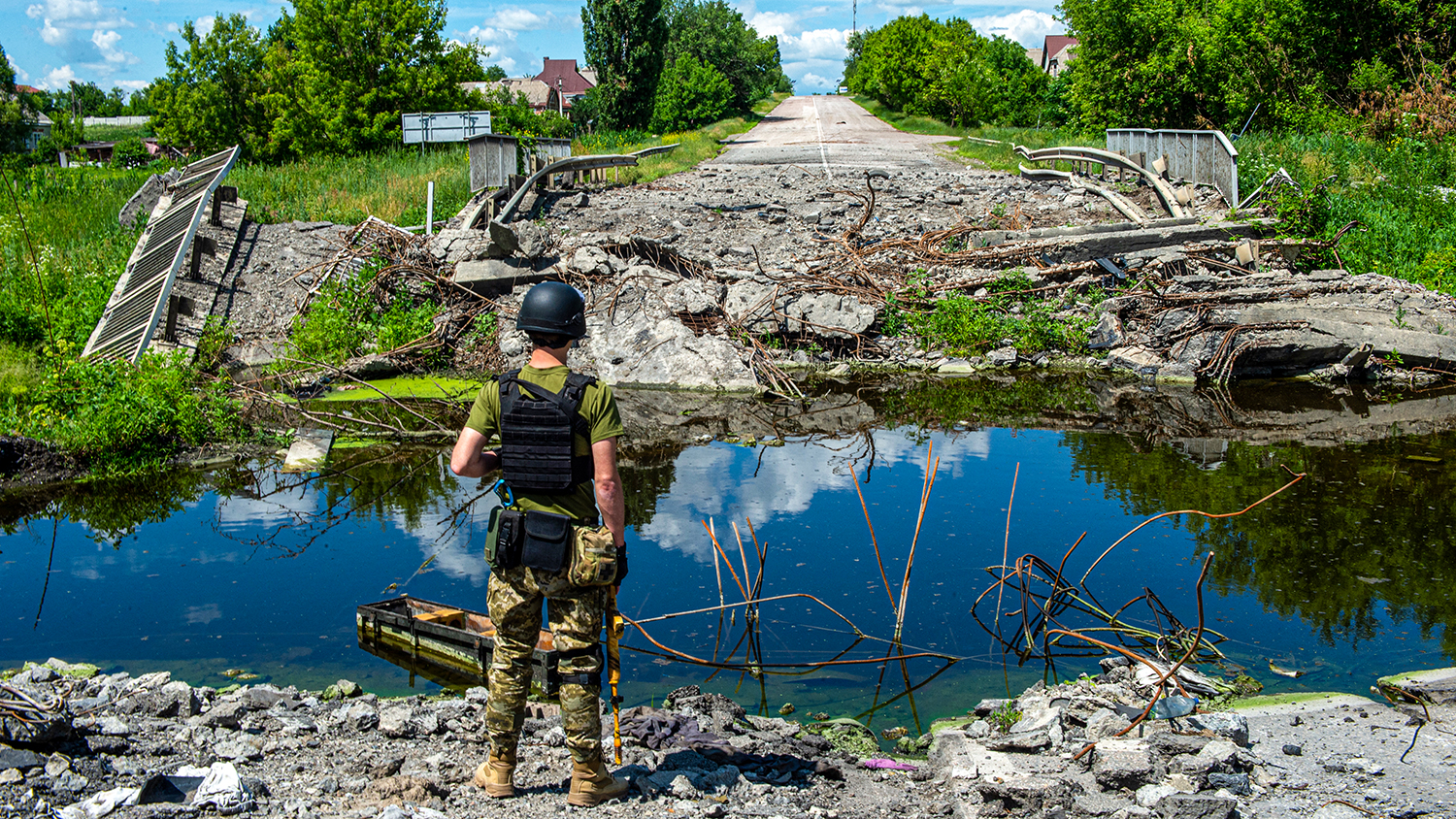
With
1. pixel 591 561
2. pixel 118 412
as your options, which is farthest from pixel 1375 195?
pixel 118 412

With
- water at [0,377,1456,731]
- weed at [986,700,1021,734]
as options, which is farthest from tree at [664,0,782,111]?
weed at [986,700,1021,734]

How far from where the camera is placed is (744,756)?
4133 mm

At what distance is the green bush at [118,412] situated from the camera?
904 centimetres

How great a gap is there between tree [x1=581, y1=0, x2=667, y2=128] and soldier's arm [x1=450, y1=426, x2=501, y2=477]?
40204mm

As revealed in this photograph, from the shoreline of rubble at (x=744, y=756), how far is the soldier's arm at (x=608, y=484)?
1069mm

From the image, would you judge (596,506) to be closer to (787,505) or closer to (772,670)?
(772,670)

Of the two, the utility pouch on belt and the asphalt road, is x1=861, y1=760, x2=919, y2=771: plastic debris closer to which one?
the utility pouch on belt

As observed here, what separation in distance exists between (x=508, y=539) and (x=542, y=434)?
1.37 ft

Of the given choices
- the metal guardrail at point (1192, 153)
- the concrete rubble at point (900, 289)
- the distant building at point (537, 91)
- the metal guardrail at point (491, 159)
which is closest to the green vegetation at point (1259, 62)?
the metal guardrail at point (1192, 153)

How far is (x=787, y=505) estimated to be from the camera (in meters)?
7.84

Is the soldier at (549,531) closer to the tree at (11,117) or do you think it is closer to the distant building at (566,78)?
the tree at (11,117)

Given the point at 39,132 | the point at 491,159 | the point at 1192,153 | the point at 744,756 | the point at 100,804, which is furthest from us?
the point at 39,132

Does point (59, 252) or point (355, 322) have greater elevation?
point (59, 252)

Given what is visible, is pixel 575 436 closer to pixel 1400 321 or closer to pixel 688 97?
pixel 1400 321
